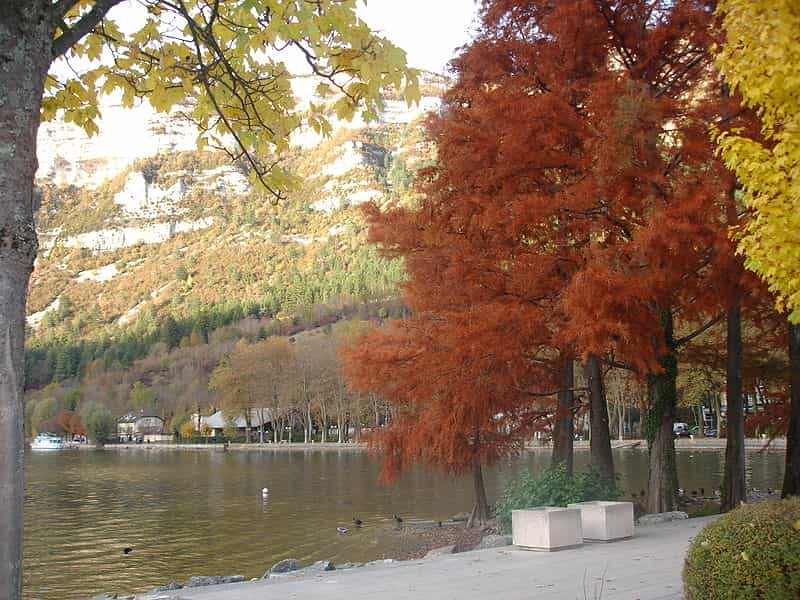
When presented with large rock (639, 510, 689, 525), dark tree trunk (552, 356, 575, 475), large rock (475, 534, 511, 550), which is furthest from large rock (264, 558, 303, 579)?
large rock (639, 510, 689, 525)

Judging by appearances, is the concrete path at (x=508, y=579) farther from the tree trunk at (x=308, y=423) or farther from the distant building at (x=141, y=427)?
the distant building at (x=141, y=427)

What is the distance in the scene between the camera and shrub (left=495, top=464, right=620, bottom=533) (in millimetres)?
12891

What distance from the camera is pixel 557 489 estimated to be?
1299cm

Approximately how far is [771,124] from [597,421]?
37.8ft

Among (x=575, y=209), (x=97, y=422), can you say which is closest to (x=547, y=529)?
(x=575, y=209)

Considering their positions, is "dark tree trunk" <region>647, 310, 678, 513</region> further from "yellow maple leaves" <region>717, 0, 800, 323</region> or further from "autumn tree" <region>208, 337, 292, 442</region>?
"autumn tree" <region>208, 337, 292, 442</region>

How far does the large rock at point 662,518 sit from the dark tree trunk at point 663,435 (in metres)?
1.01

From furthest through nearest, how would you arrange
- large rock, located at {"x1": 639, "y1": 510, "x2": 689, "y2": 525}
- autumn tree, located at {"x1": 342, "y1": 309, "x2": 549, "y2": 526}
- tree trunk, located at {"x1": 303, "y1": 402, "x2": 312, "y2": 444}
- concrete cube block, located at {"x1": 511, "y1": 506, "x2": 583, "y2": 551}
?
tree trunk, located at {"x1": 303, "y1": 402, "x2": 312, "y2": 444}
autumn tree, located at {"x1": 342, "y1": 309, "x2": 549, "y2": 526}
large rock, located at {"x1": 639, "y1": 510, "x2": 689, "y2": 525}
concrete cube block, located at {"x1": 511, "y1": 506, "x2": 583, "y2": 551}

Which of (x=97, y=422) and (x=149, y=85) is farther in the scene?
(x=97, y=422)

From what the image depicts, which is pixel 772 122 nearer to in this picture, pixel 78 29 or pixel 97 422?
pixel 78 29

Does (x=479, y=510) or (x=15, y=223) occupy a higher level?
(x=15, y=223)

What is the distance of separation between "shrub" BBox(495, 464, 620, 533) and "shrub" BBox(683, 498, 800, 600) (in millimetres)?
6747

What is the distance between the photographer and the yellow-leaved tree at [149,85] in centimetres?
332

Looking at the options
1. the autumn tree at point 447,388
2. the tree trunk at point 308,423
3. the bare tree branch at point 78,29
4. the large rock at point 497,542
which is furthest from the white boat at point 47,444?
the bare tree branch at point 78,29
